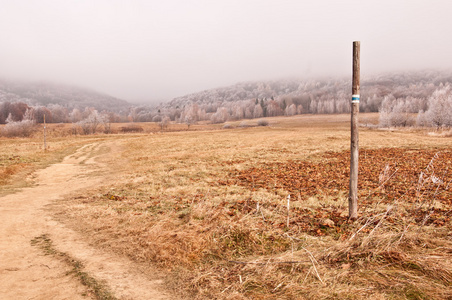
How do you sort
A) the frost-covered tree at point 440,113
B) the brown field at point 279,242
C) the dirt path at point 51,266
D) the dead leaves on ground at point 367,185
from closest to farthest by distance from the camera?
the brown field at point 279,242 < the dirt path at point 51,266 < the dead leaves on ground at point 367,185 < the frost-covered tree at point 440,113

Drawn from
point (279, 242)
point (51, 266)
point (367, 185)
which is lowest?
point (367, 185)

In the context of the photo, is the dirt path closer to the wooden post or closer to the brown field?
the brown field

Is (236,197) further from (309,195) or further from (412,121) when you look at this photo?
(412,121)

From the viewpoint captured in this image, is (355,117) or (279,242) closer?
(279,242)

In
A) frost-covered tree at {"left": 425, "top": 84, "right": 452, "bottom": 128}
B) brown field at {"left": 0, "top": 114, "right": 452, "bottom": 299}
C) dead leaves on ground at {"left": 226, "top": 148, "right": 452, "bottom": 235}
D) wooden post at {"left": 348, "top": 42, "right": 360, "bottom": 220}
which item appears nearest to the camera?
brown field at {"left": 0, "top": 114, "right": 452, "bottom": 299}

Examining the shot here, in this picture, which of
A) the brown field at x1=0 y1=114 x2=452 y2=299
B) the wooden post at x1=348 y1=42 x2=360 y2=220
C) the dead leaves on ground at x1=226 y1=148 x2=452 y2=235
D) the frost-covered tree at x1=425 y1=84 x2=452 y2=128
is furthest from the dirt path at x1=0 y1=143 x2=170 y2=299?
the frost-covered tree at x1=425 y1=84 x2=452 y2=128

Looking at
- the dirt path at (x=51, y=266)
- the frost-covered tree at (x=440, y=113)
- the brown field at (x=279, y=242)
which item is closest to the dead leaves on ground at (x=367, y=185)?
the brown field at (x=279, y=242)

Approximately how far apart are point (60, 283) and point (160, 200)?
20.6ft

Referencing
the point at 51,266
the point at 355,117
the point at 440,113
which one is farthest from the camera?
the point at 440,113

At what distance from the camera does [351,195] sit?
7.22 metres

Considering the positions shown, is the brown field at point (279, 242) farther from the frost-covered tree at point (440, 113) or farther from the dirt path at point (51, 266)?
the frost-covered tree at point (440, 113)

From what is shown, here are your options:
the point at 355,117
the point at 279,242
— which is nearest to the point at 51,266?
the point at 279,242

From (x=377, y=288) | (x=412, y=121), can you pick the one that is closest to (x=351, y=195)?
(x=377, y=288)

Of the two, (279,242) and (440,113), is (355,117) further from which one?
(440,113)
